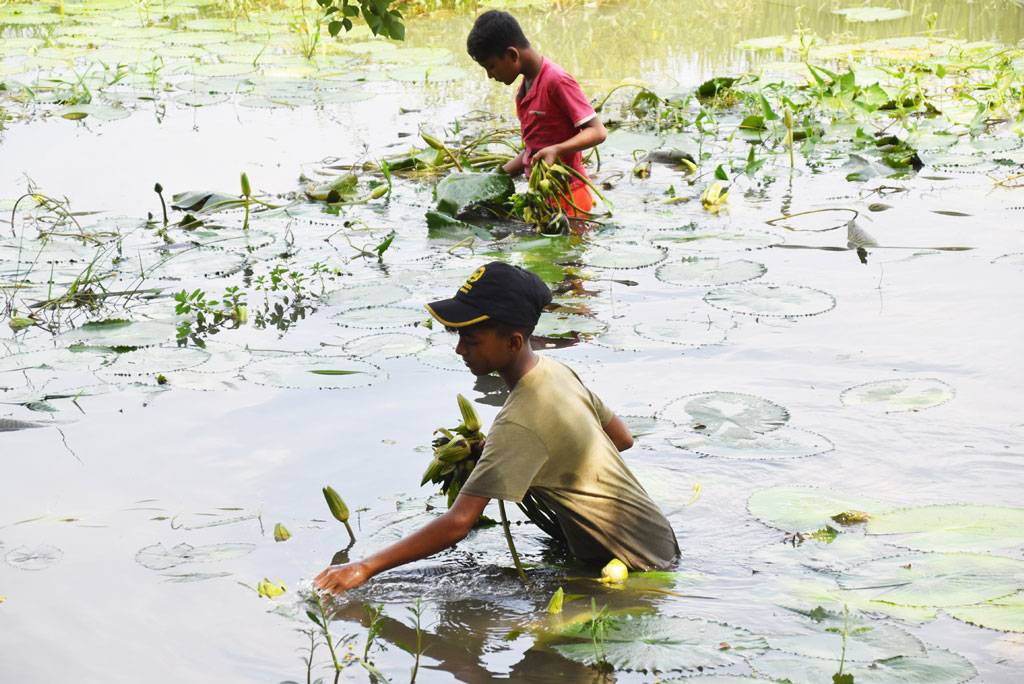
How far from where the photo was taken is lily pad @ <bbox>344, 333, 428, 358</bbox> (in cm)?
401

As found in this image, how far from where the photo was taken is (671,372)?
3.81 metres

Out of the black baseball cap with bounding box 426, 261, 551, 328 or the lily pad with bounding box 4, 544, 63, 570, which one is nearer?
the black baseball cap with bounding box 426, 261, 551, 328

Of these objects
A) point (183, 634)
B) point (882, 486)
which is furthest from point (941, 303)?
point (183, 634)

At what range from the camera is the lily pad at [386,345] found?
401cm

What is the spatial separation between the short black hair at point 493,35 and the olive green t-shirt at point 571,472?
8.29 feet

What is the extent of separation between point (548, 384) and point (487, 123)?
17.3 feet

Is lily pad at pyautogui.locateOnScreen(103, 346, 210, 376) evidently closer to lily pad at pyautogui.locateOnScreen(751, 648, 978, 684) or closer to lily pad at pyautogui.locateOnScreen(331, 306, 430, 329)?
lily pad at pyautogui.locateOnScreen(331, 306, 430, 329)

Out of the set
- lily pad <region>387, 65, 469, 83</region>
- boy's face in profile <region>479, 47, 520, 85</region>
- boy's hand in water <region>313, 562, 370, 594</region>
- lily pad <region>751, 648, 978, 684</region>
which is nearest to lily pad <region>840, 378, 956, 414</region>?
lily pad <region>751, 648, 978, 684</region>

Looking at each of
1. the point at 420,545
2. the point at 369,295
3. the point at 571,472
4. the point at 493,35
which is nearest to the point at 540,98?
the point at 493,35

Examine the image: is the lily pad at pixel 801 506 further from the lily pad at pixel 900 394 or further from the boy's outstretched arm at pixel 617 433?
the lily pad at pixel 900 394

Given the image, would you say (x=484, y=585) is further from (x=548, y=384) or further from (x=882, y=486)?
(x=882, y=486)

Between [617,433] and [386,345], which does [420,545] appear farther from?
[386,345]

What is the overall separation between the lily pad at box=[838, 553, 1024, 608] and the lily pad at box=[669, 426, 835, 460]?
2.11ft

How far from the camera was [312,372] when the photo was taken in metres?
3.85
